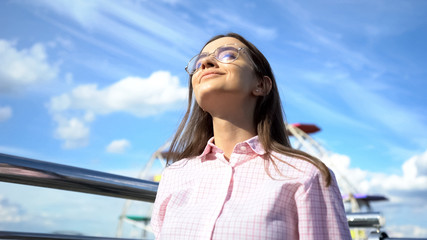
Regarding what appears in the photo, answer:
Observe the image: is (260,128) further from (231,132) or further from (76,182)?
(76,182)

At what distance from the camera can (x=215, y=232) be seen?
1.20 metres

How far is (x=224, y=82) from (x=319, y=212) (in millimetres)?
479

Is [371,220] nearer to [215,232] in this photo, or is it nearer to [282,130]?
[282,130]

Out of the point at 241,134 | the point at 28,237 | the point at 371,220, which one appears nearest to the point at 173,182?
the point at 241,134

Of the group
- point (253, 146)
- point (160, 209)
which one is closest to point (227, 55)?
point (253, 146)

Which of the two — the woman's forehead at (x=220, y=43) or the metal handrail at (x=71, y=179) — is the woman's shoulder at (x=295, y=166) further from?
the metal handrail at (x=71, y=179)

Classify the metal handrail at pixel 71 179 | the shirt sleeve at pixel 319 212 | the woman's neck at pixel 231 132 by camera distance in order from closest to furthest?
the shirt sleeve at pixel 319 212 < the metal handrail at pixel 71 179 < the woman's neck at pixel 231 132

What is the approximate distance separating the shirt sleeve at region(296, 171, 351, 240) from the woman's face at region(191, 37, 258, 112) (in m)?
0.36

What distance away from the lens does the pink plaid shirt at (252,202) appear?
3.87 feet

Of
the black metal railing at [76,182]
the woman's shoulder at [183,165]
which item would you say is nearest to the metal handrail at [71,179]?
the black metal railing at [76,182]

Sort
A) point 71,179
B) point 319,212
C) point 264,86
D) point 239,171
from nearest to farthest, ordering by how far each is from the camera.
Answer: point 319,212, point 239,171, point 71,179, point 264,86

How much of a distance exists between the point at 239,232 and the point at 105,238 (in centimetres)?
62

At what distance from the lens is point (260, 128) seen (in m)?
1.46

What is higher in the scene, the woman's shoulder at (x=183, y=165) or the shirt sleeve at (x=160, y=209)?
the woman's shoulder at (x=183, y=165)
